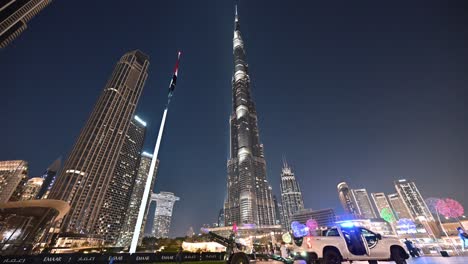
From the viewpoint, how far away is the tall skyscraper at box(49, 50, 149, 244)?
10919 centimetres

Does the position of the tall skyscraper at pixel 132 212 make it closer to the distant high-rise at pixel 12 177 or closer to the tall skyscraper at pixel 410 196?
the distant high-rise at pixel 12 177

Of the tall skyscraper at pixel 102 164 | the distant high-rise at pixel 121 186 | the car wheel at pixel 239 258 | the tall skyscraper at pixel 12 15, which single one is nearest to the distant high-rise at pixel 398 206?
the car wheel at pixel 239 258

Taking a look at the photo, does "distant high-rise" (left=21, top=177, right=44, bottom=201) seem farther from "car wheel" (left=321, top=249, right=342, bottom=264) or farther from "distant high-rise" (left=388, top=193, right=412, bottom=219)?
"distant high-rise" (left=388, top=193, right=412, bottom=219)

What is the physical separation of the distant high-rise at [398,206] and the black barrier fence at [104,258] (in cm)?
21245

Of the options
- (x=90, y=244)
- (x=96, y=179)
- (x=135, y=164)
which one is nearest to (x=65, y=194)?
(x=96, y=179)

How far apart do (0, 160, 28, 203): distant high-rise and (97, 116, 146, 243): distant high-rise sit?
4498 centimetres

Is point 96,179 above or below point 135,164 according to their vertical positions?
below

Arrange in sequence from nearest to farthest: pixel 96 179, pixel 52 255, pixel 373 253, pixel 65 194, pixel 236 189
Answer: pixel 373 253 < pixel 52 255 < pixel 65 194 < pixel 96 179 < pixel 236 189

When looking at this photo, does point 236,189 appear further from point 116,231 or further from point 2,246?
point 2,246

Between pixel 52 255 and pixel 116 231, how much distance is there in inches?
6016

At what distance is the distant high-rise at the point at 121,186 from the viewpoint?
132 m

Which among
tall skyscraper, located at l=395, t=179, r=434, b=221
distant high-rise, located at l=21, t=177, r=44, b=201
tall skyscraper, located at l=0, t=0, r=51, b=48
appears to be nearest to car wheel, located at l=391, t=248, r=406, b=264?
tall skyscraper, located at l=0, t=0, r=51, b=48

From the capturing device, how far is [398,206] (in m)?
182

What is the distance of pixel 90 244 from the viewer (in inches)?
4210
